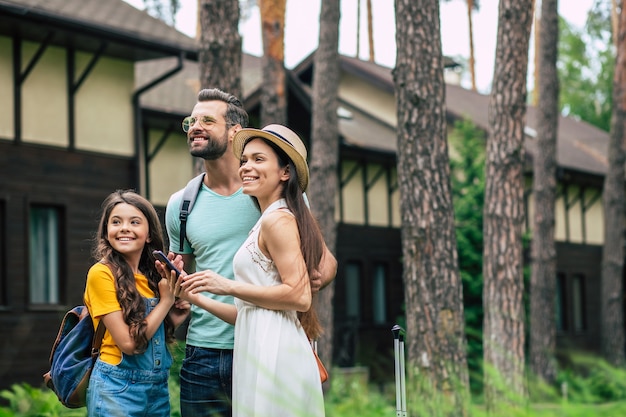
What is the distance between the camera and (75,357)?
15.3 ft

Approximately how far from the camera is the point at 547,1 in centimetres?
2206

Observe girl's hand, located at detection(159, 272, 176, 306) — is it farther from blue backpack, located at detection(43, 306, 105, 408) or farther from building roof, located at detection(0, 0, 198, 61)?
building roof, located at detection(0, 0, 198, 61)

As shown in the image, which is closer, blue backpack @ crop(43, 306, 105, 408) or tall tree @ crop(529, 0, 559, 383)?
blue backpack @ crop(43, 306, 105, 408)

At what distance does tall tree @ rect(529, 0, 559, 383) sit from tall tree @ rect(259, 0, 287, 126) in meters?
5.78

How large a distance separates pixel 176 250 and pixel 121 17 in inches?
580

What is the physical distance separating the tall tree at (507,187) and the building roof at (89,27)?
6305mm

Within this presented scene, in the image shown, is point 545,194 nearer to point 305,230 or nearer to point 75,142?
point 75,142

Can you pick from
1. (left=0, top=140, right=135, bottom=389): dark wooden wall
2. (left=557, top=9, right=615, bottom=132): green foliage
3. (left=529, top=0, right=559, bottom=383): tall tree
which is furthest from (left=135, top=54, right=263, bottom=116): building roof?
(left=557, top=9, right=615, bottom=132): green foliage

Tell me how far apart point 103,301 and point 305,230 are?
37.6 inches

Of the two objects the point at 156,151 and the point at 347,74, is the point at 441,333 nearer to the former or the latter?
the point at 156,151

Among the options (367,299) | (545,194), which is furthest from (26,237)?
(367,299)

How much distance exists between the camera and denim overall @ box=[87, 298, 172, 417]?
15.0 ft

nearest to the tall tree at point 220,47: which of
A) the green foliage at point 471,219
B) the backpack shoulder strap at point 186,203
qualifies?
the backpack shoulder strap at point 186,203

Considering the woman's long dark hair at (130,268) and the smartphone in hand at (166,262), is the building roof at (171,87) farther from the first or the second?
the smartphone in hand at (166,262)
